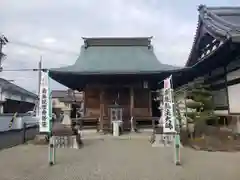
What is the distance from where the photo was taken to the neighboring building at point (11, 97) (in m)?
23.6

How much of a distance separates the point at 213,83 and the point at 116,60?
7.52 m

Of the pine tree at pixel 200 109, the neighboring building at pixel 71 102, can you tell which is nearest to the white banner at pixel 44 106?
the neighboring building at pixel 71 102

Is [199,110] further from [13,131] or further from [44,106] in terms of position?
[13,131]

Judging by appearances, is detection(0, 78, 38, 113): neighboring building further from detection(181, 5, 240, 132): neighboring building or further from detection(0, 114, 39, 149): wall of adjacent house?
detection(181, 5, 240, 132): neighboring building

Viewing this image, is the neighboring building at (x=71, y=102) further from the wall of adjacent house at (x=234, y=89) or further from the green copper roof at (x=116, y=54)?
the wall of adjacent house at (x=234, y=89)

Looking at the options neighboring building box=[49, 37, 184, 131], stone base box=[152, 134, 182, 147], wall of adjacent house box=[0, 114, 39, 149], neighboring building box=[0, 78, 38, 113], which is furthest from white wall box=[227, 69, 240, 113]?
neighboring building box=[0, 78, 38, 113]

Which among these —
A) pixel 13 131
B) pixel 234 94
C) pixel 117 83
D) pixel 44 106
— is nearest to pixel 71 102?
pixel 117 83

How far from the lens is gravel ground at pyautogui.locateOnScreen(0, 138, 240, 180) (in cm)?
486

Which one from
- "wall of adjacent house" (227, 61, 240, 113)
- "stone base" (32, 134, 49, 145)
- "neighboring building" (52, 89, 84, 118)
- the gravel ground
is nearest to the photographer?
the gravel ground

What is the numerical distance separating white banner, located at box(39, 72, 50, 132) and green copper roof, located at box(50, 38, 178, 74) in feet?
26.9

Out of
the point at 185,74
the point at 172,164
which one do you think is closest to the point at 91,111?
the point at 185,74

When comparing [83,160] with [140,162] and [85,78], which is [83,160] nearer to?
[140,162]

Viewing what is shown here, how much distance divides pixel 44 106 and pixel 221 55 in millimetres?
6712

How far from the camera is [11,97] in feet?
86.1
